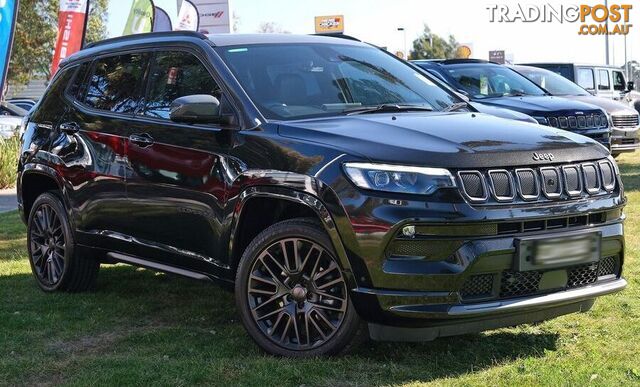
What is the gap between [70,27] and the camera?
57.3 ft

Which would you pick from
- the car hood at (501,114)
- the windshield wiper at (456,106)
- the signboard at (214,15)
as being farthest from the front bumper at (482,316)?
the signboard at (214,15)

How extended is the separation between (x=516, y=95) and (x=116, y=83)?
7.93 m

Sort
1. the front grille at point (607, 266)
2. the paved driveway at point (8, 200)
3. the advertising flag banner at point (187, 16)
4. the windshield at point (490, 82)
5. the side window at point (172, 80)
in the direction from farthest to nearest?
the advertising flag banner at point (187, 16) < the windshield at point (490, 82) < the paved driveway at point (8, 200) < the side window at point (172, 80) < the front grille at point (607, 266)

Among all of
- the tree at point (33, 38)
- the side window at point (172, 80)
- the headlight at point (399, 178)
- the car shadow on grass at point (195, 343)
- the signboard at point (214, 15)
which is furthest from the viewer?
the tree at point (33, 38)

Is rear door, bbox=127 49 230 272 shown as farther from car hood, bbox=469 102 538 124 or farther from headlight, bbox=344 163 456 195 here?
car hood, bbox=469 102 538 124

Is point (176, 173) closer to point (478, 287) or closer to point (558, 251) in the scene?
point (478, 287)

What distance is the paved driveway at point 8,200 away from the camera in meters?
12.6

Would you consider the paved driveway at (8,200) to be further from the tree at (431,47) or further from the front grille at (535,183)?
the tree at (431,47)

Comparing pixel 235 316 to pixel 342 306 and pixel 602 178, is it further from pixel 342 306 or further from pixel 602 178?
pixel 602 178

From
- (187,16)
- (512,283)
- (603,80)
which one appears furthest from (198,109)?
(603,80)

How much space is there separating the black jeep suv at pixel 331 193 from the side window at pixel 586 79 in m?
14.7

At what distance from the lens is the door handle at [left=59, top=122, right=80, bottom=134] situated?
624 centimetres

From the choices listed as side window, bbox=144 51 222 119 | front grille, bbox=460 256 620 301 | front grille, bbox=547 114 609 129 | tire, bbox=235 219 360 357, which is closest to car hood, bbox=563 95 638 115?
front grille, bbox=547 114 609 129

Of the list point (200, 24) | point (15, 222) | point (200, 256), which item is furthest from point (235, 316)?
point (200, 24)
